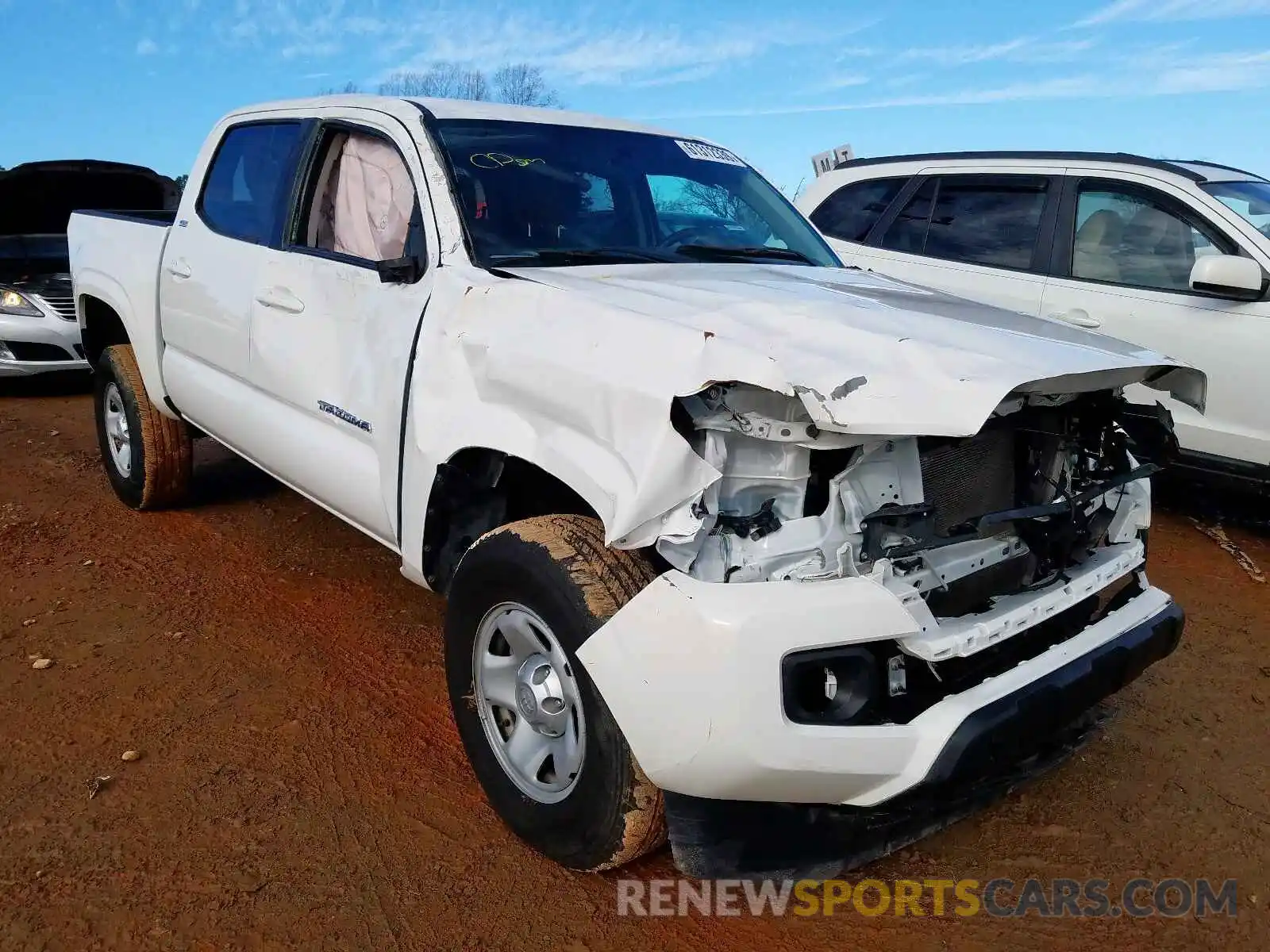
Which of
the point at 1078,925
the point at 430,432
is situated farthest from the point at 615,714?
the point at 1078,925

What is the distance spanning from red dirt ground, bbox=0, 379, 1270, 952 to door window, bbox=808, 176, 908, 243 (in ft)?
9.81

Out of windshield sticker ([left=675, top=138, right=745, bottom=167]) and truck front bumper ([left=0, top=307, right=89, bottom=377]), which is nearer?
windshield sticker ([left=675, top=138, right=745, bottom=167])

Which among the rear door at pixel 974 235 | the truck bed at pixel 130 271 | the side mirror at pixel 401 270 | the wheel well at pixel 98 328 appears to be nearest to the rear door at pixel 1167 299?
the rear door at pixel 974 235

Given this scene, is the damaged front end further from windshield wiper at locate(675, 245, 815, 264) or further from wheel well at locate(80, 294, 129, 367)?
wheel well at locate(80, 294, 129, 367)

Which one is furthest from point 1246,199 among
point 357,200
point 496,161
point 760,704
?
point 760,704

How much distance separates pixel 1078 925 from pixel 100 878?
2390mm

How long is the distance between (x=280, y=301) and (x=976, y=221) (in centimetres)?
412

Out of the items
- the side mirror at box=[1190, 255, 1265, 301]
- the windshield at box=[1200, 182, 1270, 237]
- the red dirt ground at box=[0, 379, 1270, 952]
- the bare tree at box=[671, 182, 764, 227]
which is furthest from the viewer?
the windshield at box=[1200, 182, 1270, 237]

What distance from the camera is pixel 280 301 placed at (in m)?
3.52

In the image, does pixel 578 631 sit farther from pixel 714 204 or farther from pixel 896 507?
pixel 714 204

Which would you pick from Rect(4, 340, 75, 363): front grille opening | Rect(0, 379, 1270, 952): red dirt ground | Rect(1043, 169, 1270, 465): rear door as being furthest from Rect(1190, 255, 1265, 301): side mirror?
Rect(4, 340, 75, 363): front grille opening

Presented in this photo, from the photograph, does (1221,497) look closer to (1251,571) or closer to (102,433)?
(1251,571)

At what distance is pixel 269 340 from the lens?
3584 mm

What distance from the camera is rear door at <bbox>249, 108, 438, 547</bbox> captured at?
297 cm
